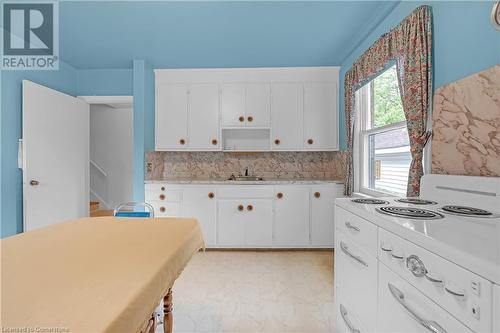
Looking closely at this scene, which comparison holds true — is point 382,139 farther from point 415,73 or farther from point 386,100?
point 415,73

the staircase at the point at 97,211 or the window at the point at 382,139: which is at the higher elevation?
the window at the point at 382,139

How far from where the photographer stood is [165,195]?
328 centimetres

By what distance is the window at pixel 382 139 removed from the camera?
225 cm

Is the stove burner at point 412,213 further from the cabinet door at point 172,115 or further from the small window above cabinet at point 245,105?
the cabinet door at point 172,115

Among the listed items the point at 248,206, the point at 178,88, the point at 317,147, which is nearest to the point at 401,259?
the point at 248,206

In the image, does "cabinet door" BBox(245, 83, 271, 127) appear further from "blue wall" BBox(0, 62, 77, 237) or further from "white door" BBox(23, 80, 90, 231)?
"blue wall" BBox(0, 62, 77, 237)

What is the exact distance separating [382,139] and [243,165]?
196cm

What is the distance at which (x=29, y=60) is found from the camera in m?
2.88

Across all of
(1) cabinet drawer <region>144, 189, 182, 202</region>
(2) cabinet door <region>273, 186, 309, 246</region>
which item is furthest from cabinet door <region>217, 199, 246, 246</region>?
(1) cabinet drawer <region>144, 189, 182, 202</region>

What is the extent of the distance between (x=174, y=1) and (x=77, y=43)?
1.53 metres

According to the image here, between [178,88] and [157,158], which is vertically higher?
[178,88]

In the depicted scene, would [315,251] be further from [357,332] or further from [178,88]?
[178,88]

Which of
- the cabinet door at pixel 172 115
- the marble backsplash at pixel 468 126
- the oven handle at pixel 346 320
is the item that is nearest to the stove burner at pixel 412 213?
the marble backsplash at pixel 468 126
